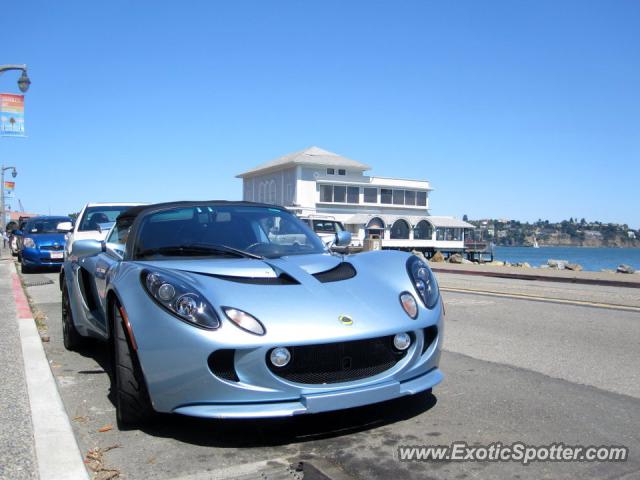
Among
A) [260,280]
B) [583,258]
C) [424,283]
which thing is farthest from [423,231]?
[260,280]

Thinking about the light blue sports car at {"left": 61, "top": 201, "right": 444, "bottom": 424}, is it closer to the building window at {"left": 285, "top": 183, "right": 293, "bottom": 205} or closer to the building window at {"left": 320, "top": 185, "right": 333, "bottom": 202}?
the building window at {"left": 320, "top": 185, "right": 333, "bottom": 202}

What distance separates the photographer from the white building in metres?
61.4

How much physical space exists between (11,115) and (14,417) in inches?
696

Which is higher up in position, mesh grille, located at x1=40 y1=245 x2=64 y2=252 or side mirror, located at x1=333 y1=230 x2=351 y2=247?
side mirror, located at x1=333 y1=230 x2=351 y2=247

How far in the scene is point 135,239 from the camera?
4398 millimetres

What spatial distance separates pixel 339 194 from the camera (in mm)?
62875

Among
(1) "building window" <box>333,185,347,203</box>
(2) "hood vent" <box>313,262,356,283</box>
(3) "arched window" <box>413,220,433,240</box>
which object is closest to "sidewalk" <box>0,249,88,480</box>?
(2) "hood vent" <box>313,262,356,283</box>

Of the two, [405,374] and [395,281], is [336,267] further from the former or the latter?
[405,374]

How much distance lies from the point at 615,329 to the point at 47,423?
6587 millimetres

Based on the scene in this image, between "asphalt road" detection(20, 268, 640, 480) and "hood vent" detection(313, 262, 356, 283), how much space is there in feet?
2.77

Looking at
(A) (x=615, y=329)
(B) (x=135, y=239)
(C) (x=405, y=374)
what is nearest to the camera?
(C) (x=405, y=374)

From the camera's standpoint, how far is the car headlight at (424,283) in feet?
12.6

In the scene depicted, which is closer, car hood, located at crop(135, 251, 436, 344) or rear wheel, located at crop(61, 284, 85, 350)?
car hood, located at crop(135, 251, 436, 344)

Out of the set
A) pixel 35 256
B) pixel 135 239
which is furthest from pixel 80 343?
pixel 35 256
